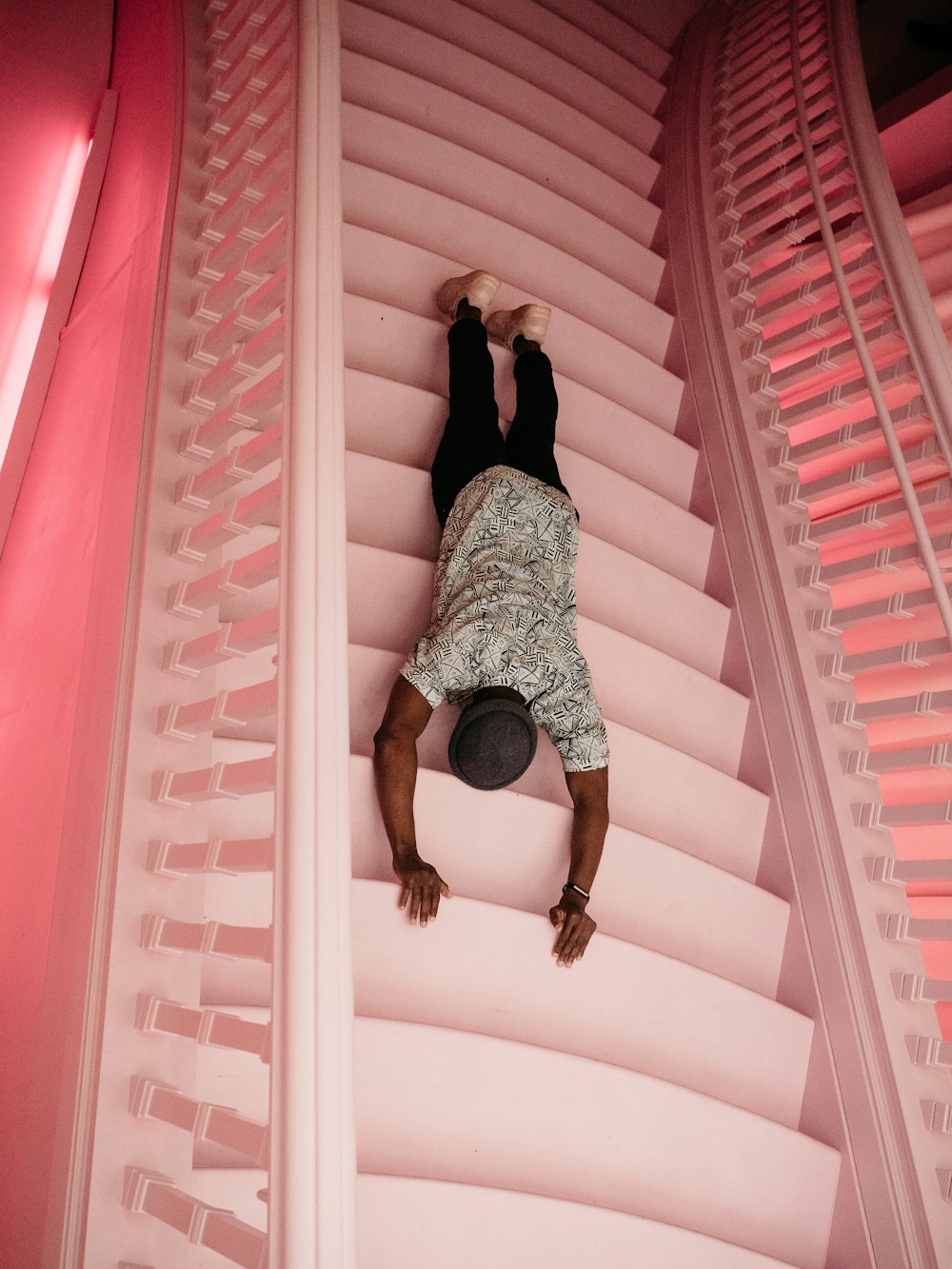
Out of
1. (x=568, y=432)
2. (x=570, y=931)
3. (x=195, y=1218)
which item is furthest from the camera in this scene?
(x=568, y=432)

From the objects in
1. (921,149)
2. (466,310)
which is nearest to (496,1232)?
(466,310)

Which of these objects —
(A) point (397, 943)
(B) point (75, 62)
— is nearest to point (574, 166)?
(B) point (75, 62)

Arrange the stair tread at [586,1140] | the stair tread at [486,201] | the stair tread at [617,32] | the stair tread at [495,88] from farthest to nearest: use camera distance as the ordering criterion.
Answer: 1. the stair tread at [617,32]
2. the stair tread at [495,88]
3. the stair tread at [486,201]
4. the stair tread at [586,1140]

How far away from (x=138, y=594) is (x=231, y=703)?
0.45 metres

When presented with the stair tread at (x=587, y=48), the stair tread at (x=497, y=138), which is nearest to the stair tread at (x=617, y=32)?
the stair tread at (x=587, y=48)

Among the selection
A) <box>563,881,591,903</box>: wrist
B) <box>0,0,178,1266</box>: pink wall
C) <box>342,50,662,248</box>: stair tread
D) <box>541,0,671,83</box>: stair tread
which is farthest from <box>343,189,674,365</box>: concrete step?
<box>563,881,591,903</box>: wrist

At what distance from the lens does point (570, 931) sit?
2.37 metres

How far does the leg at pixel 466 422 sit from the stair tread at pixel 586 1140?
56.6 inches

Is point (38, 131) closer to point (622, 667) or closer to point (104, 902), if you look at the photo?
point (622, 667)

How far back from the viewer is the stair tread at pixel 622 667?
2.73m

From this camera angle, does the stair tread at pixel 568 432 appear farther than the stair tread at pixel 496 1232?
Yes

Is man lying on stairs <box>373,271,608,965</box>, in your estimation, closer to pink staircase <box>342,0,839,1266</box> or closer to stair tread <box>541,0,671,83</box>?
pink staircase <box>342,0,839,1266</box>

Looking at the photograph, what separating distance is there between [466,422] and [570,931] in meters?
1.47

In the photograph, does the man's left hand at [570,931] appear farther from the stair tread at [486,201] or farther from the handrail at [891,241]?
the stair tread at [486,201]
